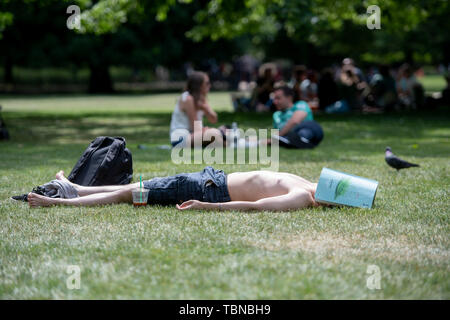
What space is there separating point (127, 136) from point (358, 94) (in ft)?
31.5

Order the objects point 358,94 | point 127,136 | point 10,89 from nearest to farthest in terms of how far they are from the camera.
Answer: point 127,136 → point 358,94 → point 10,89

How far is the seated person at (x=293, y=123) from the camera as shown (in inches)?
424

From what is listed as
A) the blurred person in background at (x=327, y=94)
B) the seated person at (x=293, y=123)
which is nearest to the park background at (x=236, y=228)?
the seated person at (x=293, y=123)

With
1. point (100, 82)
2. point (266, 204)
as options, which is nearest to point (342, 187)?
point (266, 204)

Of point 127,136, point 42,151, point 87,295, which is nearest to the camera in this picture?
point 87,295

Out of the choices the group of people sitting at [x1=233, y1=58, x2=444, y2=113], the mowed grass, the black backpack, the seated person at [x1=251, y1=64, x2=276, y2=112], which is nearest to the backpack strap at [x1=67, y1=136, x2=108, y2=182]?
the black backpack

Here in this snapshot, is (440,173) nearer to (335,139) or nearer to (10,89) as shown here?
(335,139)

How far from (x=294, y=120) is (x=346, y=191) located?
5.25 meters

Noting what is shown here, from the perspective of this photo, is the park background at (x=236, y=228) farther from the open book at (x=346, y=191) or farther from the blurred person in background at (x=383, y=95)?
the blurred person in background at (x=383, y=95)

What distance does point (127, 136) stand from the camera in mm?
13938

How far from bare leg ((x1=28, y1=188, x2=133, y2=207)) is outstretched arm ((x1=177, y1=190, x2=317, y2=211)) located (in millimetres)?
667

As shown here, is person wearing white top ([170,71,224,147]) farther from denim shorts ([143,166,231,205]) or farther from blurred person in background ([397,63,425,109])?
blurred person in background ([397,63,425,109])

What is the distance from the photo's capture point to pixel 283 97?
35.4 feet
